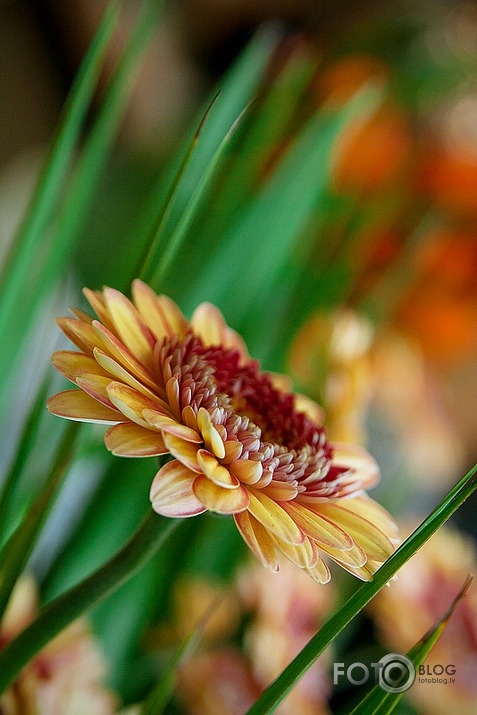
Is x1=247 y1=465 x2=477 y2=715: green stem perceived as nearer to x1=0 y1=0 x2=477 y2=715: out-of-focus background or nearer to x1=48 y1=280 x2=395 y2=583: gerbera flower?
x1=48 y1=280 x2=395 y2=583: gerbera flower

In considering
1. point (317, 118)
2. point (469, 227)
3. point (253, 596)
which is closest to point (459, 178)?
point (469, 227)

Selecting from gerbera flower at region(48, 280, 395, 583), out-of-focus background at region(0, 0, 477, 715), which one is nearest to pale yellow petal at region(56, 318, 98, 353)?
gerbera flower at region(48, 280, 395, 583)

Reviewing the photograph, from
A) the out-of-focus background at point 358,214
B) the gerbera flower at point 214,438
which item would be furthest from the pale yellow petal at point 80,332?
the out-of-focus background at point 358,214

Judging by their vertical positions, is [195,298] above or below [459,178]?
below

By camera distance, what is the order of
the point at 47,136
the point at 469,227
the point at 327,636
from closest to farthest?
the point at 327,636 < the point at 469,227 < the point at 47,136

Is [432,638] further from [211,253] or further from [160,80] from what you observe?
[160,80]

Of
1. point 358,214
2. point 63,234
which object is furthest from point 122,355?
point 358,214

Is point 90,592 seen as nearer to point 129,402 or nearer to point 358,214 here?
point 129,402
